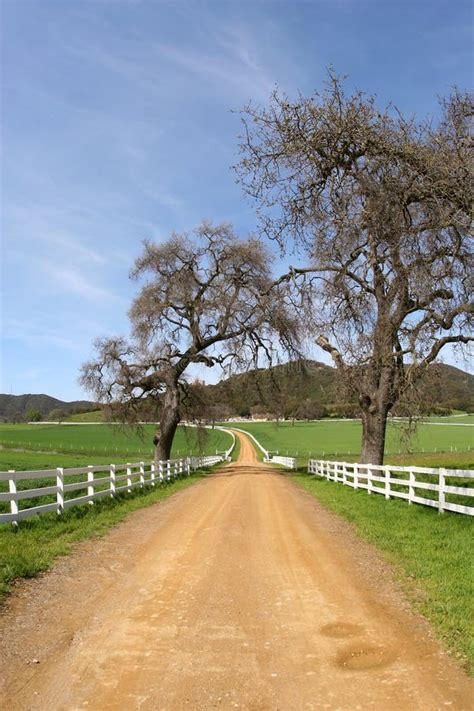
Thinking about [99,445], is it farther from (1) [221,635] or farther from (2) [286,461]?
(1) [221,635]

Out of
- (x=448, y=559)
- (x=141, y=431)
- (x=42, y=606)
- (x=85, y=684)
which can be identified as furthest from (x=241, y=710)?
(x=141, y=431)

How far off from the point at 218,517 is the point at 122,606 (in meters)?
7.33

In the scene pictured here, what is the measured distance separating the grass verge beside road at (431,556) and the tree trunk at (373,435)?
4606 mm

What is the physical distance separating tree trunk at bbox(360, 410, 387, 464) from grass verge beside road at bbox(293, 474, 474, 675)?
181 inches

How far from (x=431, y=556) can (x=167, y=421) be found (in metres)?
23.8

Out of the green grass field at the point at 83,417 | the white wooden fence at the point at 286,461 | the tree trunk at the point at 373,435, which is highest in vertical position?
the green grass field at the point at 83,417

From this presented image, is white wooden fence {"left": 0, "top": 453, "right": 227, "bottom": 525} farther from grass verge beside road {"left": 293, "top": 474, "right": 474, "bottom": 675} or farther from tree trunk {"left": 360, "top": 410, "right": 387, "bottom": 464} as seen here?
tree trunk {"left": 360, "top": 410, "right": 387, "bottom": 464}

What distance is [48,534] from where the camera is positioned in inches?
430

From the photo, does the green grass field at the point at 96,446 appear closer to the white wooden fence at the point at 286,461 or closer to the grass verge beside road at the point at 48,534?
the white wooden fence at the point at 286,461

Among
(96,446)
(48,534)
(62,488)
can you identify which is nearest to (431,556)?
(48,534)

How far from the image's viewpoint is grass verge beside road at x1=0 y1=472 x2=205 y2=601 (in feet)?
26.6

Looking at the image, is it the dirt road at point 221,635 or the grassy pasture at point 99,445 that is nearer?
the dirt road at point 221,635

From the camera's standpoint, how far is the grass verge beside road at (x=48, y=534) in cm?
810

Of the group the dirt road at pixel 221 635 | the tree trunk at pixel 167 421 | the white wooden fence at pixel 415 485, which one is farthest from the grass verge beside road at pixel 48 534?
the tree trunk at pixel 167 421
